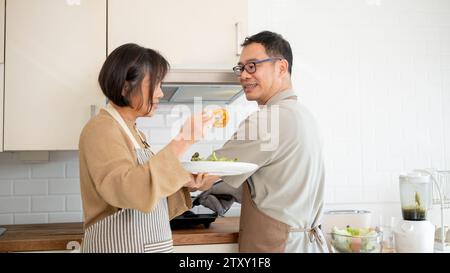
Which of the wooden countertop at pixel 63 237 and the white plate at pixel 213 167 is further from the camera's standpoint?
the wooden countertop at pixel 63 237

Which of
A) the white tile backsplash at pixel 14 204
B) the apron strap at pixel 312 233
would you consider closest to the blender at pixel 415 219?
the apron strap at pixel 312 233

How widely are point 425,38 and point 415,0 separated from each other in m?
0.24

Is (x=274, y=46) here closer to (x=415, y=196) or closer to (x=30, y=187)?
(x=415, y=196)

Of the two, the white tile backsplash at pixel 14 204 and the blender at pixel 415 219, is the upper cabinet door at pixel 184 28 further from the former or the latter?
the blender at pixel 415 219

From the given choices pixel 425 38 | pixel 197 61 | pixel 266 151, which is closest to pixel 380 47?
pixel 425 38

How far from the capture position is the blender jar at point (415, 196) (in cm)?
229

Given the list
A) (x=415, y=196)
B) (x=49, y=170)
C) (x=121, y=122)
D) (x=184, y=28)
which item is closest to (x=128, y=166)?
(x=121, y=122)

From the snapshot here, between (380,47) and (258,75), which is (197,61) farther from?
(380,47)

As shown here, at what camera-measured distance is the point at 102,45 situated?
2.13 m

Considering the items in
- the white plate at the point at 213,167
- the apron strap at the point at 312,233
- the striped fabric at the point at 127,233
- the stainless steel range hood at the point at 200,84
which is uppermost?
the stainless steel range hood at the point at 200,84

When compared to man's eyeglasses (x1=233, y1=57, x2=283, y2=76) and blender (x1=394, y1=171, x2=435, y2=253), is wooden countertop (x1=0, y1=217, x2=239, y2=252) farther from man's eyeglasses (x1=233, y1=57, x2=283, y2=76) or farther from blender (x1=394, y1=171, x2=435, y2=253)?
blender (x1=394, y1=171, x2=435, y2=253)

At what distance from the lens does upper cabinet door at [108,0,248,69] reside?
7.05ft

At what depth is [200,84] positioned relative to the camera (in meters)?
2.15
